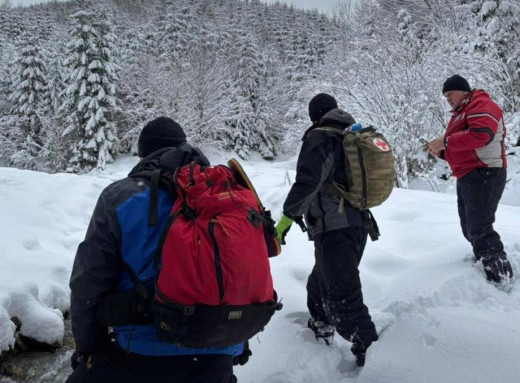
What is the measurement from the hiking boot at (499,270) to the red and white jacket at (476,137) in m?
0.73

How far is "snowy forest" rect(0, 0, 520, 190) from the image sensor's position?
11.6 m

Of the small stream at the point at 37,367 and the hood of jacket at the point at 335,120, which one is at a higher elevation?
the hood of jacket at the point at 335,120

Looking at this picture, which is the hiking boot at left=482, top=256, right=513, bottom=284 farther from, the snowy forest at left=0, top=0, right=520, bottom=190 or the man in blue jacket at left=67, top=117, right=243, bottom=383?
the snowy forest at left=0, top=0, right=520, bottom=190

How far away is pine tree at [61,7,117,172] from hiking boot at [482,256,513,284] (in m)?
25.6

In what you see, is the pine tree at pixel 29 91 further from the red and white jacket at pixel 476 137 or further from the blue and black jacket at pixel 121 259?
the blue and black jacket at pixel 121 259

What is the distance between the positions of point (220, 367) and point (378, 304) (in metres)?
2.13

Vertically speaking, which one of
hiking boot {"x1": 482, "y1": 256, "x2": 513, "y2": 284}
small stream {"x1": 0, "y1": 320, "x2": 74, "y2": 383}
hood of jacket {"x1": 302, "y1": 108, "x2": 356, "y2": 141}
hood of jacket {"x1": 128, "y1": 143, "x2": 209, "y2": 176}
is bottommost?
small stream {"x1": 0, "y1": 320, "x2": 74, "y2": 383}

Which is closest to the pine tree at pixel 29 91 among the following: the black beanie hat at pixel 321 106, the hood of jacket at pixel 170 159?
the black beanie hat at pixel 321 106

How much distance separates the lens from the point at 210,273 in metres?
1.46

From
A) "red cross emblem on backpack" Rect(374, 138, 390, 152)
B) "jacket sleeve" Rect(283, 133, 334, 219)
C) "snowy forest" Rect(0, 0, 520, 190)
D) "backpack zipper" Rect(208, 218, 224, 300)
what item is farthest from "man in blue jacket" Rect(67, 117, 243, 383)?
"snowy forest" Rect(0, 0, 520, 190)

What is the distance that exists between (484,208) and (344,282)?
141 cm

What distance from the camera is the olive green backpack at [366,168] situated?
2.61m

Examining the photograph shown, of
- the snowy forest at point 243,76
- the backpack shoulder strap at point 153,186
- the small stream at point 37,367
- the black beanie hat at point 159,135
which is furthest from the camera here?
the snowy forest at point 243,76

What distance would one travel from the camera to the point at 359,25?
2211 cm
